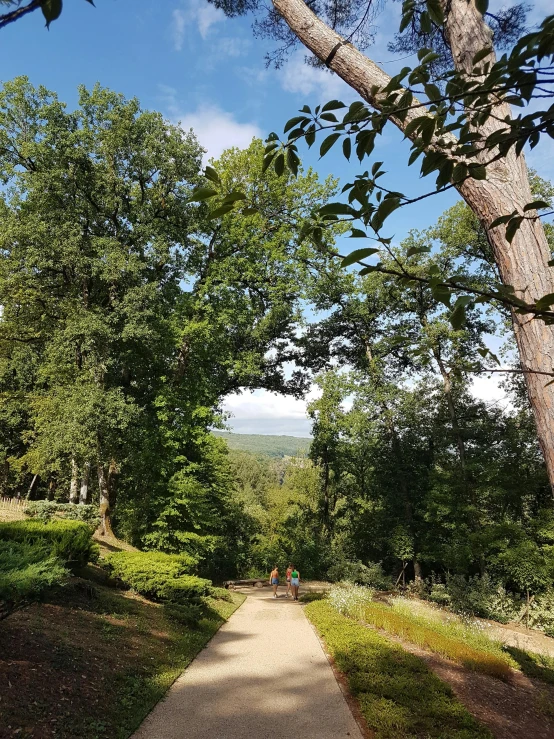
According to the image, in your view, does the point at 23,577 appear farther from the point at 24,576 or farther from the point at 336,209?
the point at 336,209

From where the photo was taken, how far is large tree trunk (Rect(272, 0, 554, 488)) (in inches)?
80.4

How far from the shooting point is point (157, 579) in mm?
10133

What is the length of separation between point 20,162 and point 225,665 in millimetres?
18329

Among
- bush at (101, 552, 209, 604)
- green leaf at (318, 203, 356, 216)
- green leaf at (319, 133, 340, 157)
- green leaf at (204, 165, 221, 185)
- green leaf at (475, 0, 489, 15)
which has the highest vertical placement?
green leaf at (475, 0, 489, 15)

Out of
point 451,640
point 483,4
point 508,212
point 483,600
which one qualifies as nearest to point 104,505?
point 451,640

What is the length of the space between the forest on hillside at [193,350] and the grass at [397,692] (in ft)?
26.4

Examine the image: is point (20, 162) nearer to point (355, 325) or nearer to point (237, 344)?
point (237, 344)

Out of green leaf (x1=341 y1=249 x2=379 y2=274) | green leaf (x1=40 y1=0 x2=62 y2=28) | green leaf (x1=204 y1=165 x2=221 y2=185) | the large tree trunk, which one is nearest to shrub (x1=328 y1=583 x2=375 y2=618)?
the large tree trunk

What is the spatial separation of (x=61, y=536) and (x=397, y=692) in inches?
302

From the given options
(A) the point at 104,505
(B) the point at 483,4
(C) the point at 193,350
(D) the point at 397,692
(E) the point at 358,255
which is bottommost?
(D) the point at 397,692

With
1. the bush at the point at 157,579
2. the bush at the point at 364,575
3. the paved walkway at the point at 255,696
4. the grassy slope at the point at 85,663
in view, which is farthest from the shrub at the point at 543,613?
the grassy slope at the point at 85,663

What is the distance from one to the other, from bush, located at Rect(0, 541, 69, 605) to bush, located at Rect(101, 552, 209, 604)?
4.97 m

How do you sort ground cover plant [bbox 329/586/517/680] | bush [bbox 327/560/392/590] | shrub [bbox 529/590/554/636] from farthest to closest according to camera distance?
bush [bbox 327/560/392/590] → shrub [bbox 529/590/554/636] → ground cover plant [bbox 329/586/517/680]

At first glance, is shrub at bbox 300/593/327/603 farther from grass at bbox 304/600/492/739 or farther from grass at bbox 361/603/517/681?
grass at bbox 304/600/492/739
